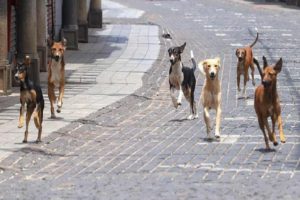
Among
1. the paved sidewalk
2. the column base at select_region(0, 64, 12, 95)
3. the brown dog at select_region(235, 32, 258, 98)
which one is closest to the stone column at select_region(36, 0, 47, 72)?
the paved sidewalk

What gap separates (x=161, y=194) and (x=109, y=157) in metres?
3.24

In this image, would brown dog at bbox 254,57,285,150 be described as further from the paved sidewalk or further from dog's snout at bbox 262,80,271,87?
the paved sidewalk

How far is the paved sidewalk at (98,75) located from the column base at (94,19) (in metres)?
0.47

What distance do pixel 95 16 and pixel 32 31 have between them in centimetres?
1879

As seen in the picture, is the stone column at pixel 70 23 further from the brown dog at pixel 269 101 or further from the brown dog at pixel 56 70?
the brown dog at pixel 269 101

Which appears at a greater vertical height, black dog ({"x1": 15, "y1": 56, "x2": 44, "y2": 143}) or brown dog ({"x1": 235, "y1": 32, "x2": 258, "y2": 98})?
black dog ({"x1": 15, "y1": 56, "x2": 44, "y2": 143})

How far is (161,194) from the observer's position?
12.1 meters

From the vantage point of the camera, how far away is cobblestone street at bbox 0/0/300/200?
12.6 m

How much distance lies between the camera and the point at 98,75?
27.3 meters

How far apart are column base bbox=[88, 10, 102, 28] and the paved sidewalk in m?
0.47

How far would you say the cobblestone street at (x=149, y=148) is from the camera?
1257 centimetres

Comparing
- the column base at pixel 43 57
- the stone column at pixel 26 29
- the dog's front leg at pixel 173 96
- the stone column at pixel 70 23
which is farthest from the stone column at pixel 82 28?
the dog's front leg at pixel 173 96

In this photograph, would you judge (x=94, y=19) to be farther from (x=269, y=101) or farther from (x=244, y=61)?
(x=269, y=101)

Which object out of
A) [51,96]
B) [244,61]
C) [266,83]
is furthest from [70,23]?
[266,83]
